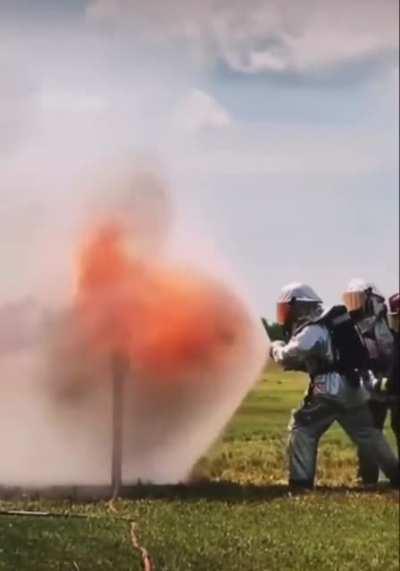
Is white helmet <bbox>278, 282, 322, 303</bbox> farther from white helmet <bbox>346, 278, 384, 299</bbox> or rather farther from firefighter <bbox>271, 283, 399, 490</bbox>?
white helmet <bbox>346, 278, 384, 299</bbox>

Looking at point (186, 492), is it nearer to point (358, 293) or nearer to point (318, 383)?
point (318, 383)

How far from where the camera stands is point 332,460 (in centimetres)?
320

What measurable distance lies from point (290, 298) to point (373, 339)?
28 centimetres

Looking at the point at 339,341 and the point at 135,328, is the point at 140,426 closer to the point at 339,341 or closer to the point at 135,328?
the point at 135,328

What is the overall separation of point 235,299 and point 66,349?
44 centimetres

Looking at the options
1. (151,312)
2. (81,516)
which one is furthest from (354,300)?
(81,516)

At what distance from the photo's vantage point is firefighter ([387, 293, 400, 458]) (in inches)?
126

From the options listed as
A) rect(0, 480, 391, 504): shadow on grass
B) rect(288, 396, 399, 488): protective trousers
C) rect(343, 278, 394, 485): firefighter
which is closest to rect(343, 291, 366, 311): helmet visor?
rect(343, 278, 394, 485): firefighter

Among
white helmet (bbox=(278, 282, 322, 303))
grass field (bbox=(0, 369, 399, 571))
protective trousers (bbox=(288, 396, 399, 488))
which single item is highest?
white helmet (bbox=(278, 282, 322, 303))

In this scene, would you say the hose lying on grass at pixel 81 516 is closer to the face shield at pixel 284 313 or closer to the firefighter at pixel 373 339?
the face shield at pixel 284 313

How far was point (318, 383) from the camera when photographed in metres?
3.06

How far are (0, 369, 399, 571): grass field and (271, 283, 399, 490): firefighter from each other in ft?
0.10

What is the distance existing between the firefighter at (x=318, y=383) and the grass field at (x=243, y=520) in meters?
0.03

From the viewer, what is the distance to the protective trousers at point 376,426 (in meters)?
3.22
